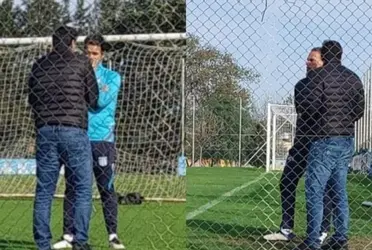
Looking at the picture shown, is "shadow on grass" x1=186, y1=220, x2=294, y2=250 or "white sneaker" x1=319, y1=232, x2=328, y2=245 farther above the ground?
"white sneaker" x1=319, y1=232, x2=328, y2=245

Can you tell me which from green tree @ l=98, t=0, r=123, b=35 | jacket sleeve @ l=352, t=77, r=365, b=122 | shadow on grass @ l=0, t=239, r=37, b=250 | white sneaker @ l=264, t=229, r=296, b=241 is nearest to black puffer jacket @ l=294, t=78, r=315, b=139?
jacket sleeve @ l=352, t=77, r=365, b=122

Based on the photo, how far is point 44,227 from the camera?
492 cm

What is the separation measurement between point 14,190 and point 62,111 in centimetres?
342

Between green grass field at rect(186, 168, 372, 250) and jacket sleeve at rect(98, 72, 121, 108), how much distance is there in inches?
50.5

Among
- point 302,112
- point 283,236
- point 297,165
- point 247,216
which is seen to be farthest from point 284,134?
point 302,112

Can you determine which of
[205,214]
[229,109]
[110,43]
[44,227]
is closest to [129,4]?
[110,43]

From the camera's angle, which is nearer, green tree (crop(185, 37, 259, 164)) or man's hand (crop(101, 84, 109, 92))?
man's hand (crop(101, 84, 109, 92))

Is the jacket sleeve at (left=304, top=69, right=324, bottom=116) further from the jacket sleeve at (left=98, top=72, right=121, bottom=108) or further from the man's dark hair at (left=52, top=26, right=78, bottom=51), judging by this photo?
the man's dark hair at (left=52, top=26, right=78, bottom=51)

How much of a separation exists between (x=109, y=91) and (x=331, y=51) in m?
1.43

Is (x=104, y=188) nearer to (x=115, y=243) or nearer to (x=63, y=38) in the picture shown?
(x=115, y=243)

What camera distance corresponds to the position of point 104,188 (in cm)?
551

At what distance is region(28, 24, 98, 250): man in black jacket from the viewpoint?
4781 millimetres

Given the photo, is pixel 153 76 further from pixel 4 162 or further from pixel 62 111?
pixel 62 111

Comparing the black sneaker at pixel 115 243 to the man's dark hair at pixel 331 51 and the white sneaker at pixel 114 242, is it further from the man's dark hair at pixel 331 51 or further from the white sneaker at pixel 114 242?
the man's dark hair at pixel 331 51
